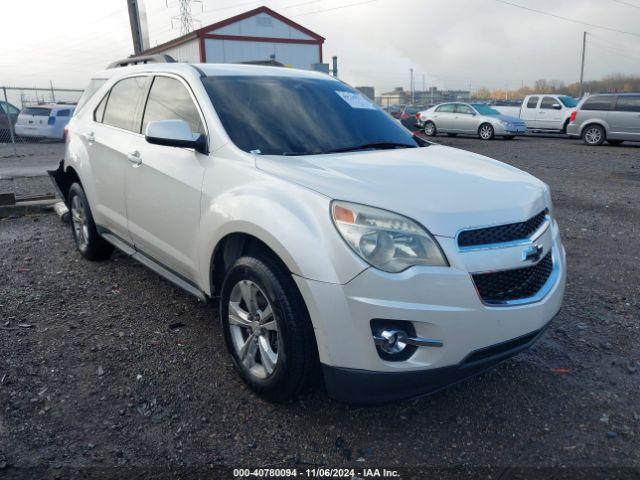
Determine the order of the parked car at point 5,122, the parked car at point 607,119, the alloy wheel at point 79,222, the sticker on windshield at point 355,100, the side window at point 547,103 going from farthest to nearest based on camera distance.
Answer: the side window at point 547,103 < the parked car at point 5,122 < the parked car at point 607,119 < the alloy wheel at point 79,222 < the sticker on windshield at point 355,100

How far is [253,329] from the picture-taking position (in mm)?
2883

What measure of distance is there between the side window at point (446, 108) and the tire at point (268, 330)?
833 inches

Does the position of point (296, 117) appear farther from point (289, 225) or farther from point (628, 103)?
point (628, 103)

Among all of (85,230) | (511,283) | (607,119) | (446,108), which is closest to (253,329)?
(511,283)

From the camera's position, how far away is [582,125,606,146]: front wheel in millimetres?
17562

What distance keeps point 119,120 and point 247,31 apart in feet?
79.7

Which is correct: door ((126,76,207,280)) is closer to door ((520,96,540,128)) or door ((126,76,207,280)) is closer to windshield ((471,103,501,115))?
windshield ((471,103,501,115))

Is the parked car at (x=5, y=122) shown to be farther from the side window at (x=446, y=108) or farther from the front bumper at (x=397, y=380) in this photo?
the front bumper at (x=397, y=380)

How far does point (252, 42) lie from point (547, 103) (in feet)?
46.8

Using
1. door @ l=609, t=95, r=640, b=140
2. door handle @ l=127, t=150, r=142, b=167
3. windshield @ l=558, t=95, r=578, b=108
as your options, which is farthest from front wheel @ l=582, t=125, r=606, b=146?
door handle @ l=127, t=150, r=142, b=167

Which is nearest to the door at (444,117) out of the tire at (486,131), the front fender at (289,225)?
the tire at (486,131)

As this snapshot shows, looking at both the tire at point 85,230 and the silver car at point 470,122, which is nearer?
the tire at point 85,230

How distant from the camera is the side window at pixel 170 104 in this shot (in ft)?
11.6

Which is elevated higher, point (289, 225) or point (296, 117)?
point (296, 117)
